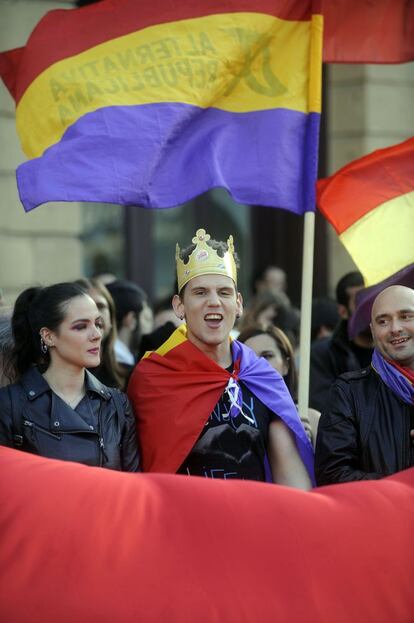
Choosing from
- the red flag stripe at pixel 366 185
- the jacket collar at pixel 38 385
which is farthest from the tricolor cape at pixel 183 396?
the red flag stripe at pixel 366 185

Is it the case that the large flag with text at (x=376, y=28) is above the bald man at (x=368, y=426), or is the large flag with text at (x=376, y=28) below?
above

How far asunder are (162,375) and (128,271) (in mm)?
6678

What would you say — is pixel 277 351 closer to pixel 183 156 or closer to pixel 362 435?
pixel 183 156

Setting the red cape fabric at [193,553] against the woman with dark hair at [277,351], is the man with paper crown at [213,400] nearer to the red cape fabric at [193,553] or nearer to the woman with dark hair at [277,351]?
the red cape fabric at [193,553]

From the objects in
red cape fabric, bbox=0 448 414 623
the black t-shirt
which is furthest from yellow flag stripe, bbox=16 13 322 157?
red cape fabric, bbox=0 448 414 623

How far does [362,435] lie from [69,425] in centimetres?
114

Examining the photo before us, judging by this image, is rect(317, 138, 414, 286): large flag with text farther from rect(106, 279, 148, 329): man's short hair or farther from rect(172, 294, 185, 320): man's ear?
rect(106, 279, 148, 329): man's short hair

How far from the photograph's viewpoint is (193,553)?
3646mm

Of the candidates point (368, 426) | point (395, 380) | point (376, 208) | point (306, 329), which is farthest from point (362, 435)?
point (376, 208)

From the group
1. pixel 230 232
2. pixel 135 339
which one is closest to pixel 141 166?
pixel 135 339

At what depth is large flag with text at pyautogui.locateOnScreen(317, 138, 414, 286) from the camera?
19.5ft

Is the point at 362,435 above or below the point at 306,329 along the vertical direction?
below

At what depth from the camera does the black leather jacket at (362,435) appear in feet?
15.1

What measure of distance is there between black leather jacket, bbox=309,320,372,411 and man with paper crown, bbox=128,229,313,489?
188 centimetres
